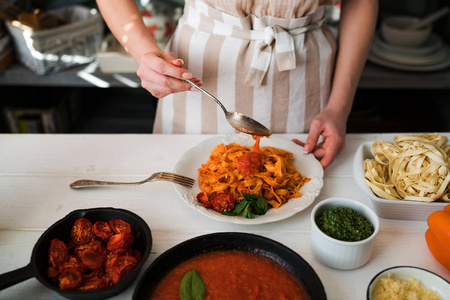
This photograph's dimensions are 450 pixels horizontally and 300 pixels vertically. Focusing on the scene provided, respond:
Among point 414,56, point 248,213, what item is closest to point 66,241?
point 248,213

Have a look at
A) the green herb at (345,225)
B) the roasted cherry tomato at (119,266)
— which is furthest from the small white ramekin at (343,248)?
the roasted cherry tomato at (119,266)

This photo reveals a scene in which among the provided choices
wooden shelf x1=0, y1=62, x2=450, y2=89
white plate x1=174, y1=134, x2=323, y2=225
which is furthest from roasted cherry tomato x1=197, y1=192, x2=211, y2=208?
wooden shelf x1=0, y1=62, x2=450, y2=89

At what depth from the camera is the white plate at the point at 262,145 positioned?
3.98ft

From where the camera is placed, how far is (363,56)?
5.81ft

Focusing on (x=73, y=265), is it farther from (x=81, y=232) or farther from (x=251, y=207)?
(x=251, y=207)

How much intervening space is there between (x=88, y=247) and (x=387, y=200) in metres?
0.83

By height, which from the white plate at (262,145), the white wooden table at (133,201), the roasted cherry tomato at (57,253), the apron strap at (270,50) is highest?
the apron strap at (270,50)

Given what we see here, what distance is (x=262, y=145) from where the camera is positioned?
62.7 inches

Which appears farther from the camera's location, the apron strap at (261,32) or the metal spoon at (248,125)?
the apron strap at (261,32)

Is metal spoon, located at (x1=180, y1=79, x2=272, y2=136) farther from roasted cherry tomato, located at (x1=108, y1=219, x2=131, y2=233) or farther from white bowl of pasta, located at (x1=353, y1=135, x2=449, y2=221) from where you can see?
roasted cherry tomato, located at (x1=108, y1=219, x2=131, y2=233)

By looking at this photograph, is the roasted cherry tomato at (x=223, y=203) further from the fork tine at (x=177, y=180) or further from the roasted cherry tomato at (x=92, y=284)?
the roasted cherry tomato at (x=92, y=284)

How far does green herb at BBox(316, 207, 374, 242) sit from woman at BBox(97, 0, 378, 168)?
0.44 metres

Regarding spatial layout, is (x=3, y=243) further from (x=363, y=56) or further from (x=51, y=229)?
(x=363, y=56)

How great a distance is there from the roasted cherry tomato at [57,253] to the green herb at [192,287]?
0.98ft
